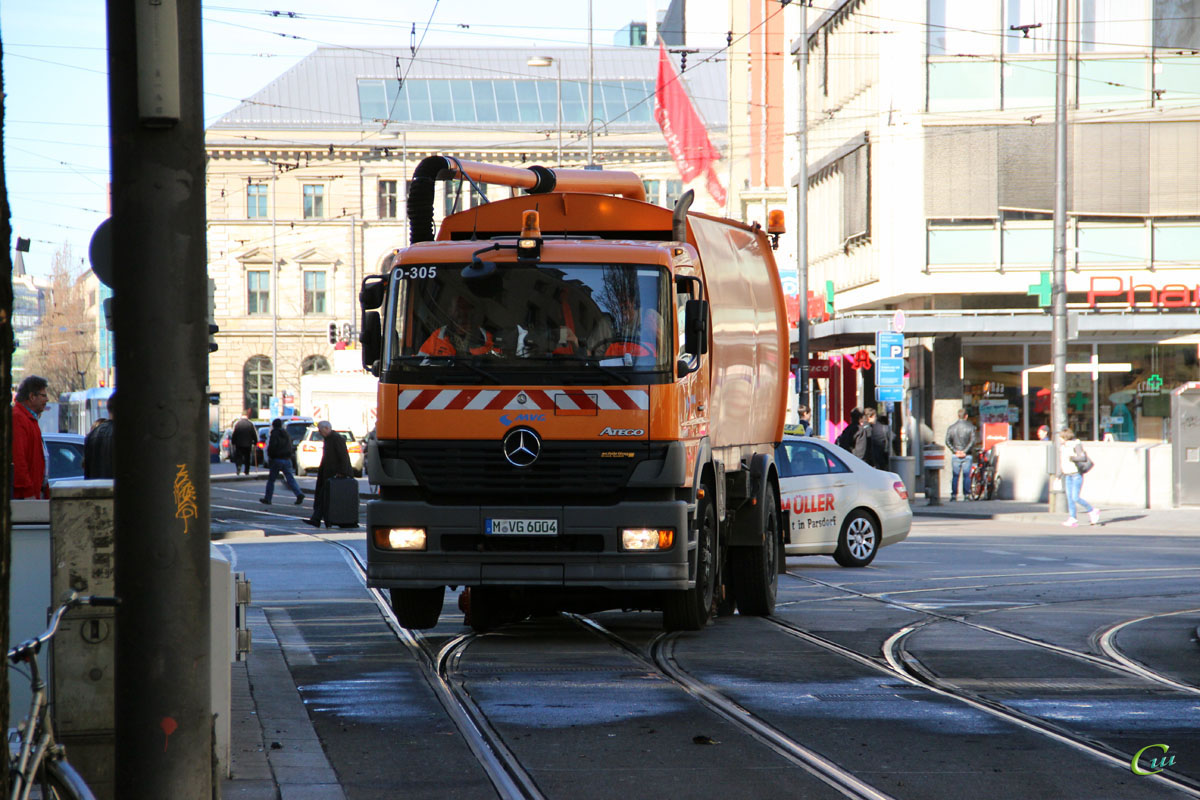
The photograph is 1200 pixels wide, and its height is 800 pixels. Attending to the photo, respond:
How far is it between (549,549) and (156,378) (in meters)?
6.30

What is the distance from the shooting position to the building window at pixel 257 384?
79.8 metres

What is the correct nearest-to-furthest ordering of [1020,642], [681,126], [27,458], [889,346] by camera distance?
[1020,642]
[27,458]
[889,346]
[681,126]

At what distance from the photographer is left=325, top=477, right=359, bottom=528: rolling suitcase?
2442 centimetres

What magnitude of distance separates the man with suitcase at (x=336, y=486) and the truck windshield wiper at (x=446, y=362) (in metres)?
13.5

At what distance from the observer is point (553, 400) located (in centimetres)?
1055

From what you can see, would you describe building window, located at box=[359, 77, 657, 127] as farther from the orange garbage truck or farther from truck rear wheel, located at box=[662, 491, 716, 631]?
the orange garbage truck

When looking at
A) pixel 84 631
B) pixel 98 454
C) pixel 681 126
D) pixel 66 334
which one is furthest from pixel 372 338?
pixel 66 334

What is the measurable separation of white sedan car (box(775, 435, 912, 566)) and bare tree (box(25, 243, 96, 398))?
85.9 meters

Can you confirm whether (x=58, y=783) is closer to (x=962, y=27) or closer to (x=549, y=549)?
(x=549, y=549)

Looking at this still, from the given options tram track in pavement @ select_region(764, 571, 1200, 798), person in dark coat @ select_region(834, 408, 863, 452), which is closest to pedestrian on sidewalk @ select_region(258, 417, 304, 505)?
person in dark coat @ select_region(834, 408, 863, 452)

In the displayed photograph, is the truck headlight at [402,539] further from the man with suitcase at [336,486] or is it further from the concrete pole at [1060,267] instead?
the concrete pole at [1060,267]

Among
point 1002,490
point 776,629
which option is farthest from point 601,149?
point 776,629

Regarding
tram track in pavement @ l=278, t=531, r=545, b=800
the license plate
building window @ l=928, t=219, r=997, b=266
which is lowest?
tram track in pavement @ l=278, t=531, r=545, b=800

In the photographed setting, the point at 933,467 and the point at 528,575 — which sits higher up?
the point at 528,575
